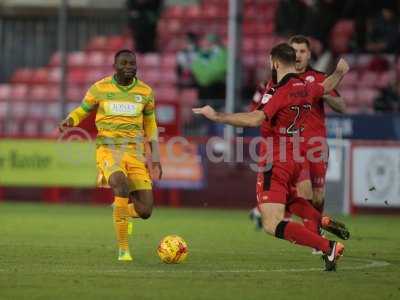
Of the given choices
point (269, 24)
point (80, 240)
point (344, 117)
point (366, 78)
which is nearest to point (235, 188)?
point (344, 117)

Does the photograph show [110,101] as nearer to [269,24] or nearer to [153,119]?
[153,119]

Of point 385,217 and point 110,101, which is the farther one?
point 385,217

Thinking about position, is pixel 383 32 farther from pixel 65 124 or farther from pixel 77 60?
pixel 65 124

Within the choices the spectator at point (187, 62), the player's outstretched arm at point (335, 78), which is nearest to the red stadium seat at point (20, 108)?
the spectator at point (187, 62)

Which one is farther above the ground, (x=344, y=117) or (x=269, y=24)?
(x=269, y=24)

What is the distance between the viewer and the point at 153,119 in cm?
1339

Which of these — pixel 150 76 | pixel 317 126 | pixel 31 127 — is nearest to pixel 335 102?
pixel 317 126

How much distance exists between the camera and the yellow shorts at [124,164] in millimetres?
13008

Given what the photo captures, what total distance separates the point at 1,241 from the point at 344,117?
1013 cm

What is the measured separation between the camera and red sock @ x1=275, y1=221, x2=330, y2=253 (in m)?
11.4

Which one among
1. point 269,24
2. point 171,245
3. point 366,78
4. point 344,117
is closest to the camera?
point 171,245

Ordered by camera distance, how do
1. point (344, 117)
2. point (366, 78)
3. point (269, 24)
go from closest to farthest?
point (344, 117)
point (366, 78)
point (269, 24)

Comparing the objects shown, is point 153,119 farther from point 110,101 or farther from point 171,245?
point 171,245

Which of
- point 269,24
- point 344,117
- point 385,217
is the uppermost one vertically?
point 269,24
